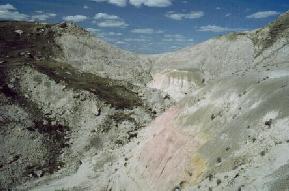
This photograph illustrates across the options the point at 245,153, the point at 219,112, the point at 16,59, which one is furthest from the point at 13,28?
the point at 245,153

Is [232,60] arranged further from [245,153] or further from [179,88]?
[245,153]

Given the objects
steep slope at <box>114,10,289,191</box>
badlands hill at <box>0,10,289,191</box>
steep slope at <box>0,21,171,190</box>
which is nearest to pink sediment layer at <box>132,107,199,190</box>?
steep slope at <box>114,10,289,191</box>

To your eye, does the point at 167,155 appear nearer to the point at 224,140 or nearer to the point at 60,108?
the point at 224,140

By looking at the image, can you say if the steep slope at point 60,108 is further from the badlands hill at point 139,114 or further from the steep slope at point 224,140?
the steep slope at point 224,140

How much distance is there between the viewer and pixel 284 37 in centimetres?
5625

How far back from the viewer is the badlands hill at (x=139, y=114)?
26.8 m

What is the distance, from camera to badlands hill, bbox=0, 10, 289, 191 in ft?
88.0

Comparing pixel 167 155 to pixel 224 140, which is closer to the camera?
pixel 224 140

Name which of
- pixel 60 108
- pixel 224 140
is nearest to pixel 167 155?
pixel 224 140

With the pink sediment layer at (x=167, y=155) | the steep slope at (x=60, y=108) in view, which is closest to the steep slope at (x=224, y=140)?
the pink sediment layer at (x=167, y=155)

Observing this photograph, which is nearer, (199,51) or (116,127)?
(116,127)

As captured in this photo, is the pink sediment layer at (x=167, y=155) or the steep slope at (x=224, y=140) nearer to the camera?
the steep slope at (x=224, y=140)

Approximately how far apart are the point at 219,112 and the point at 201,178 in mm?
6747

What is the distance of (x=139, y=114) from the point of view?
5697cm
